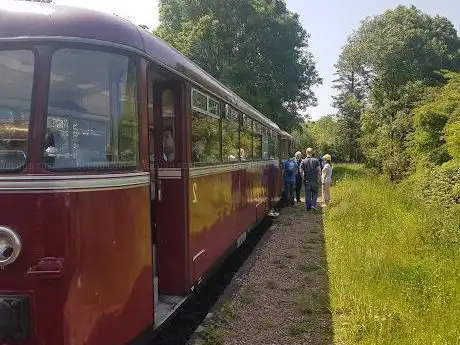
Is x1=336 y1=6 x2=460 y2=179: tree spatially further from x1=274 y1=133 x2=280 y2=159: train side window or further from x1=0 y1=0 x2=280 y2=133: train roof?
x1=0 y1=0 x2=280 y2=133: train roof

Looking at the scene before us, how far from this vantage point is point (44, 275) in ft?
10.7

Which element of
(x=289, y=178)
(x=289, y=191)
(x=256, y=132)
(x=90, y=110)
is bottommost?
(x=289, y=191)

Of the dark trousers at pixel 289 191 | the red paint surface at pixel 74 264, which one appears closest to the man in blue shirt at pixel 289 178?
the dark trousers at pixel 289 191

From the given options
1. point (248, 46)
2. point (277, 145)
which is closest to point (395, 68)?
point (248, 46)

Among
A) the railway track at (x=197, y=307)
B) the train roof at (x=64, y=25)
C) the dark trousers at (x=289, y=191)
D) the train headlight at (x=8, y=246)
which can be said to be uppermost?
the train roof at (x=64, y=25)

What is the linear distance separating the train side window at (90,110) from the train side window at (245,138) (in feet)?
17.7

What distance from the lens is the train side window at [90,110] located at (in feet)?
11.3

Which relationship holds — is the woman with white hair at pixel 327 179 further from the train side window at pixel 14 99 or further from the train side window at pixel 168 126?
the train side window at pixel 14 99

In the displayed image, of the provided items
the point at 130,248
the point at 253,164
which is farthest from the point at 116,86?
the point at 253,164

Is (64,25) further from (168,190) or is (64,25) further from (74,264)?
(168,190)

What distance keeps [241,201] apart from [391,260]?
2.83 m

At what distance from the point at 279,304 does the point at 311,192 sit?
9378 mm

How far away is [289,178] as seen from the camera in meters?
17.8

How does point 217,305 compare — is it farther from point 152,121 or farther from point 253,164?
point 253,164
